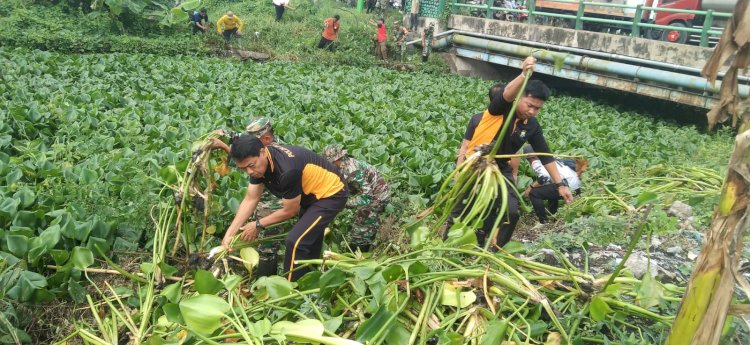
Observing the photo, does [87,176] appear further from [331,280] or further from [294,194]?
[331,280]

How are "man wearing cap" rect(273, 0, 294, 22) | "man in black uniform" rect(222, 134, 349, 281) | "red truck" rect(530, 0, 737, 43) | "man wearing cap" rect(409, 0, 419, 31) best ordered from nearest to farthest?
"man in black uniform" rect(222, 134, 349, 281)
"red truck" rect(530, 0, 737, 43)
"man wearing cap" rect(409, 0, 419, 31)
"man wearing cap" rect(273, 0, 294, 22)

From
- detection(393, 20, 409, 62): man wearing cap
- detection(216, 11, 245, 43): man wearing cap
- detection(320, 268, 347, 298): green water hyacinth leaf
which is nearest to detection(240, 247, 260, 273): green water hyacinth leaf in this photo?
detection(320, 268, 347, 298): green water hyacinth leaf

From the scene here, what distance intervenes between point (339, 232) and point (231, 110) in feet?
12.3

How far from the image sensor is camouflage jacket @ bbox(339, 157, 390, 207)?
4297mm

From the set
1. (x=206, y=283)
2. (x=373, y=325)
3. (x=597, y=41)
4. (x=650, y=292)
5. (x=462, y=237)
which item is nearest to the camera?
(x=650, y=292)

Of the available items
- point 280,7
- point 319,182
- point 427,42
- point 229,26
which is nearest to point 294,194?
point 319,182

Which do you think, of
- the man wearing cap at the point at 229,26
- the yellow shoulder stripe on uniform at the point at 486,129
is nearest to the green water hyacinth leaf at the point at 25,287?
the yellow shoulder stripe on uniform at the point at 486,129

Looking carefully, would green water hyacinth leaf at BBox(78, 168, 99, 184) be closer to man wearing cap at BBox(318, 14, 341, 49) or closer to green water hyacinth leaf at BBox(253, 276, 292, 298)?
green water hyacinth leaf at BBox(253, 276, 292, 298)

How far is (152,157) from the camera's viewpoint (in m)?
5.18

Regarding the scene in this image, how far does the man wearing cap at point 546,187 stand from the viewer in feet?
16.4

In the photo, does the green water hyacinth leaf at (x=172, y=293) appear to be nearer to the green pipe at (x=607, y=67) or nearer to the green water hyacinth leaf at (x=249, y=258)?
the green water hyacinth leaf at (x=249, y=258)

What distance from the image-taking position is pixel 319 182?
12.2 feet

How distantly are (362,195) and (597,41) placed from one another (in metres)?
8.85

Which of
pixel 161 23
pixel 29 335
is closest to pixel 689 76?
pixel 29 335
